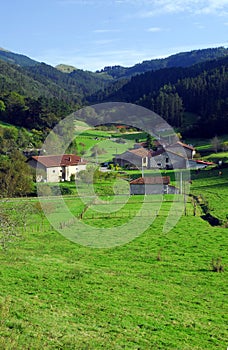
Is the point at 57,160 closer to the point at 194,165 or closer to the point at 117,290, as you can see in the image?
the point at 194,165

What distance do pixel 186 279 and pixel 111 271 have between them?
2905 millimetres

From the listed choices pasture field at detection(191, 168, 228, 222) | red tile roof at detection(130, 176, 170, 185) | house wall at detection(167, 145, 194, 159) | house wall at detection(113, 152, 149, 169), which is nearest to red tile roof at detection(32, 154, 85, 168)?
house wall at detection(113, 152, 149, 169)

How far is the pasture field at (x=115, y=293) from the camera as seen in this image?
32.2 ft

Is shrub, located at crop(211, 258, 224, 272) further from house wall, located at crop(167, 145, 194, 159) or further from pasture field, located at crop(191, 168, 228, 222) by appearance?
house wall, located at crop(167, 145, 194, 159)

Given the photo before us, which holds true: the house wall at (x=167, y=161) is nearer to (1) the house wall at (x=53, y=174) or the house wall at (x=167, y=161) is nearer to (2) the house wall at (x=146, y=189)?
(1) the house wall at (x=53, y=174)

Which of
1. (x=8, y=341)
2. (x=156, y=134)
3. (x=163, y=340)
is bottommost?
(x=163, y=340)

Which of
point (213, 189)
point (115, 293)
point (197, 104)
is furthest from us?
point (197, 104)

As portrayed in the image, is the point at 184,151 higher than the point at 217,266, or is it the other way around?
the point at 184,151

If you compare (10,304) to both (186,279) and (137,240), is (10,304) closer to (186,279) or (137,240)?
(186,279)

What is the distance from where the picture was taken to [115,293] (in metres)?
13.0

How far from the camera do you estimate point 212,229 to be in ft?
75.3

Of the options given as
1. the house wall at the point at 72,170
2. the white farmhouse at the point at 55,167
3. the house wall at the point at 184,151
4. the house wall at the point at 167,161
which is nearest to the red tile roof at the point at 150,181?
the white farmhouse at the point at 55,167

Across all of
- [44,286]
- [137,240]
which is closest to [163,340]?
[44,286]

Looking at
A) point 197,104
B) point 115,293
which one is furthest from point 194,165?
point 197,104
